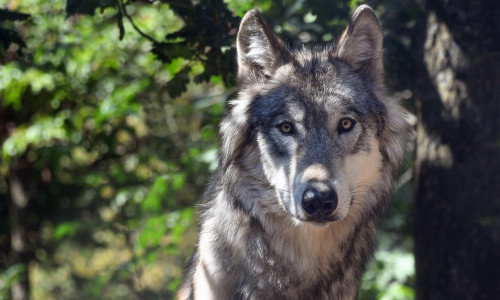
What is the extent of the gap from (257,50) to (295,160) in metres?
0.79

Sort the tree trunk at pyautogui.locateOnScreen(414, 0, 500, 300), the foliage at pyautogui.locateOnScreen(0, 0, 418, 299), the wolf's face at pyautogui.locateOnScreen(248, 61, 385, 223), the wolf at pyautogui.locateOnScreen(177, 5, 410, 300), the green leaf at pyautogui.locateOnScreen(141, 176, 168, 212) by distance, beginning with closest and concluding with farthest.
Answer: the wolf's face at pyautogui.locateOnScreen(248, 61, 385, 223) < the wolf at pyautogui.locateOnScreen(177, 5, 410, 300) < the tree trunk at pyautogui.locateOnScreen(414, 0, 500, 300) < the foliage at pyautogui.locateOnScreen(0, 0, 418, 299) < the green leaf at pyautogui.locateOnScreen(141, 176, 168, 212)

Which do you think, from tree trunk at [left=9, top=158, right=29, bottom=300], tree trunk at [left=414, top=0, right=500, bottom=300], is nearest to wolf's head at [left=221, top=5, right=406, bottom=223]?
tree trunk at [left=414, top=0, right=500, bottom=300]

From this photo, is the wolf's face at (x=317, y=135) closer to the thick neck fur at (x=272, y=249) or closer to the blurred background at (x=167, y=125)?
the thick neck fur at (x=272, y=249)

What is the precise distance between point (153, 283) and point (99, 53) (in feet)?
18.8

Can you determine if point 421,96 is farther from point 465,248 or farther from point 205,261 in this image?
point 205,261

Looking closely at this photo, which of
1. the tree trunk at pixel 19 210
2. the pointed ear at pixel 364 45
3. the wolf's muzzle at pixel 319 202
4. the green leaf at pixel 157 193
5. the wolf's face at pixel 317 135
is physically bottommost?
the tree trunk at pixel 19 210

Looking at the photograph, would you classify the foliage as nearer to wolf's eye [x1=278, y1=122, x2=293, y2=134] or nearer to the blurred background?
the blurred background

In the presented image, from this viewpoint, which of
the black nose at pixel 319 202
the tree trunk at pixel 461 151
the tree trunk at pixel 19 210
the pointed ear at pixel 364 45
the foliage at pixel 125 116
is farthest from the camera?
the tree trunk at pixel 19 210

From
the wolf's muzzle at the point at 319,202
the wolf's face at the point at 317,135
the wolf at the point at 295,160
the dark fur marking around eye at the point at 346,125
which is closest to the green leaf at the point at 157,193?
the wolf at the point at 295,160

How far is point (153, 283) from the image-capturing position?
11.1 m

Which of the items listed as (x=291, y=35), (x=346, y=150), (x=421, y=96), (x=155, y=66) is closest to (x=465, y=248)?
(x=421, y=96)

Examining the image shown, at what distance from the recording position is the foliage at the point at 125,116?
426 cm

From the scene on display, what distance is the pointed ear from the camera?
10.9ft

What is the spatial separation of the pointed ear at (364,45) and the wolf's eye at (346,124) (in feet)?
1.48
